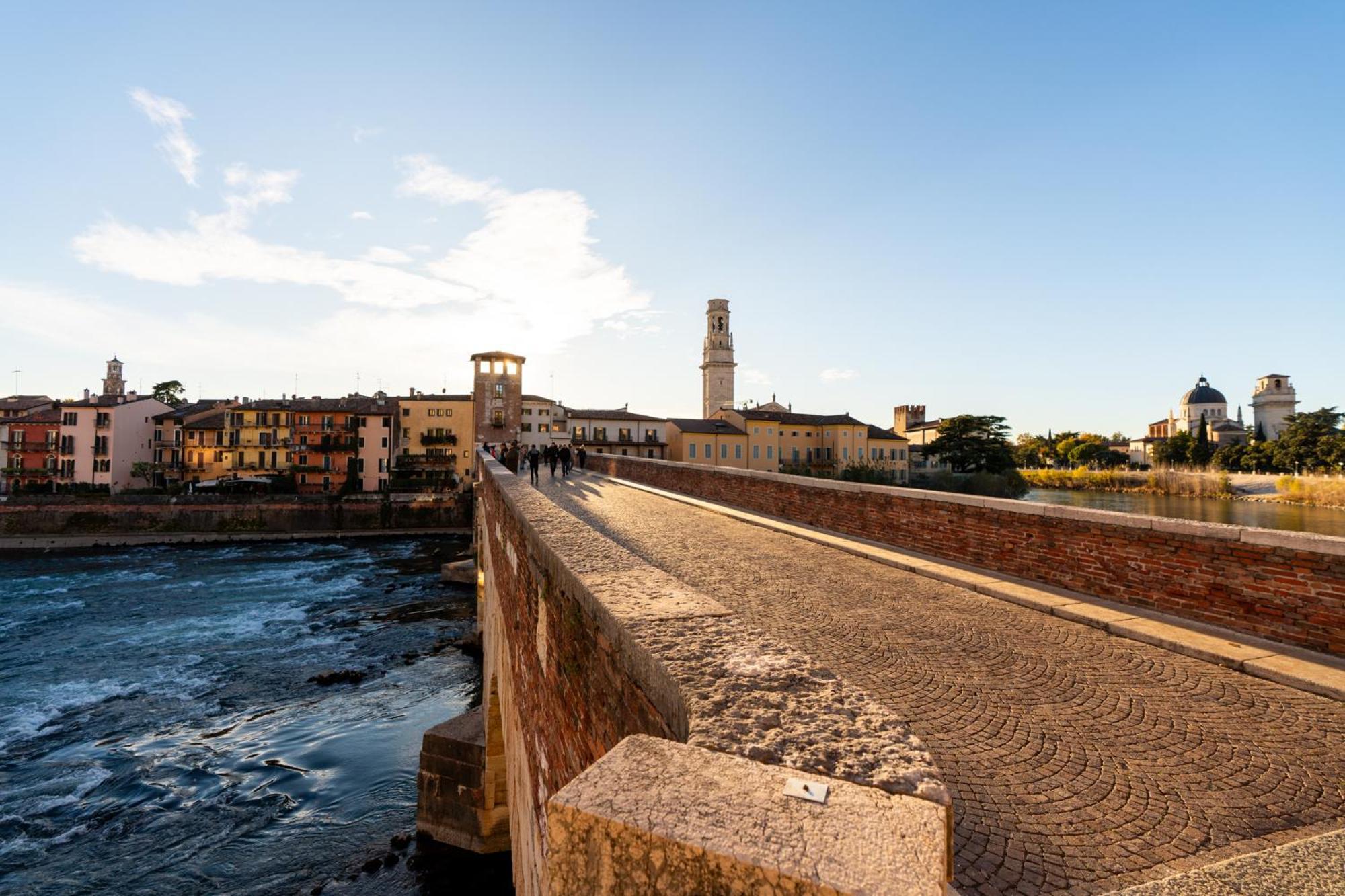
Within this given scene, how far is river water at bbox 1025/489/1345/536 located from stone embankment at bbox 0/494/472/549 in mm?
41125

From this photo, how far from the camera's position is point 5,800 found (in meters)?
11.1

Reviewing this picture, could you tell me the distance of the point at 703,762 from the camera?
1.48m

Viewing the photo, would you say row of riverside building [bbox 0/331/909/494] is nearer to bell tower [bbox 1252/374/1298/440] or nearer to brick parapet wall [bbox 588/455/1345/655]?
brick parapet wall [bbox 588/455/1345/655]

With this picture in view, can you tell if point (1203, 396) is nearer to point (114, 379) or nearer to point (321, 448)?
point (321, 448)

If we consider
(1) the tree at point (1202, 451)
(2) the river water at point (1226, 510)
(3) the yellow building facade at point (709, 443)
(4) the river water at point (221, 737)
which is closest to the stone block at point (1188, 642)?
(4) the river water at point (221, 737)

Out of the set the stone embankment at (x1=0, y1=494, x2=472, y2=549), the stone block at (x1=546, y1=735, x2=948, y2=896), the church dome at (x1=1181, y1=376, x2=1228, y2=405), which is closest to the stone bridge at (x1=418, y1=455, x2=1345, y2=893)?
the stone block at (x1=546, y1=735, x2=948, y2=896)

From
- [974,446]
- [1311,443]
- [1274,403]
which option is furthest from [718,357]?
[1274,403]

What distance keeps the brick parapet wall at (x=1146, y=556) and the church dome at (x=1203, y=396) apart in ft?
400

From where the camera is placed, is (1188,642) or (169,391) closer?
(1188,642)

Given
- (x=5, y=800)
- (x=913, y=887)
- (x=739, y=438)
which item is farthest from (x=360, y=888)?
(x=739, y=438)

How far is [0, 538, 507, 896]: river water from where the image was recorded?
9516mm

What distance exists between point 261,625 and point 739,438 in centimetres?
3975

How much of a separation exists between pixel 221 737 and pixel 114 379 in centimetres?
8536

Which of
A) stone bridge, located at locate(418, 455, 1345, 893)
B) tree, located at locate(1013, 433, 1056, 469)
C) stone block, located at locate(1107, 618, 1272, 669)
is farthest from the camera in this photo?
tree, located at locate(1013, 433, 1056, 469)
